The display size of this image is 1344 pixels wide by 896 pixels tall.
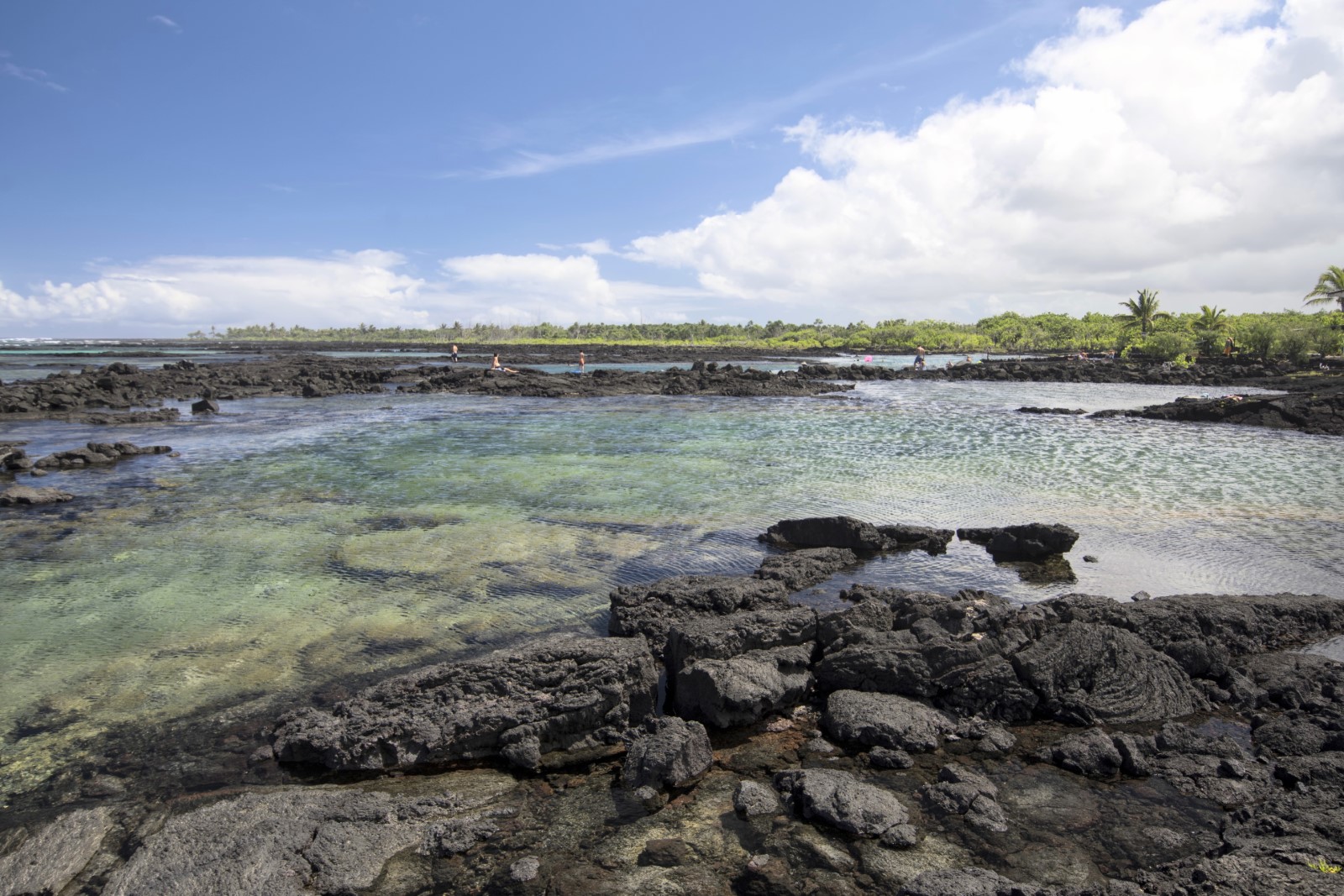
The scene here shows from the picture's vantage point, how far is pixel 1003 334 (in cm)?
11394

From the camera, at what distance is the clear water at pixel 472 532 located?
759cm

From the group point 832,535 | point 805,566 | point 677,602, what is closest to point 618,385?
point 832,535

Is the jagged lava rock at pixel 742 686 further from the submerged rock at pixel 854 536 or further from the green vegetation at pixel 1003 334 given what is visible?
the green vegetation at pixel 1003 334

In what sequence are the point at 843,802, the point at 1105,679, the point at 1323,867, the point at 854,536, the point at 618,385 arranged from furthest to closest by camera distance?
the point at 618,385 → the point at 854,536 → the point at 1105,679 → the point at 843,802 → the point at 1323,867

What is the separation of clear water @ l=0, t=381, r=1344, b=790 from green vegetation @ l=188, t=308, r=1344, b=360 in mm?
39626

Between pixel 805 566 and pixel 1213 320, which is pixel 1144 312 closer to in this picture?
pixel 1213 320

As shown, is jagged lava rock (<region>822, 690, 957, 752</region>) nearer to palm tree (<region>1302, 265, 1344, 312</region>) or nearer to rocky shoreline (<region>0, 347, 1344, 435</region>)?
rocky shoreline (<region>0, 347, 1344, 435</region>)

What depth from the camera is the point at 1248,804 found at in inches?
192

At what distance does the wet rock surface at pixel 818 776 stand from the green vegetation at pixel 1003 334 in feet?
204

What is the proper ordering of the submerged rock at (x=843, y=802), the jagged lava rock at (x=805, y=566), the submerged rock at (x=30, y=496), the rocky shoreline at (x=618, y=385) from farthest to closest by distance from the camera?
the rocky shoreline at (x=618, y=385), the submerged rock at (x=30, y=496), the jagged lava rock at (x=805, y=566), the submerged rock at (x=843, y=802)

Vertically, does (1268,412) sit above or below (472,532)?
above

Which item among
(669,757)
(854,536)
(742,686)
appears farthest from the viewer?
(854,536)

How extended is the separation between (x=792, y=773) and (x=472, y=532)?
865cm

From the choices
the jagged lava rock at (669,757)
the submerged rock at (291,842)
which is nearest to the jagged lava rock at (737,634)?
the jagged lava rock at (669,757)
